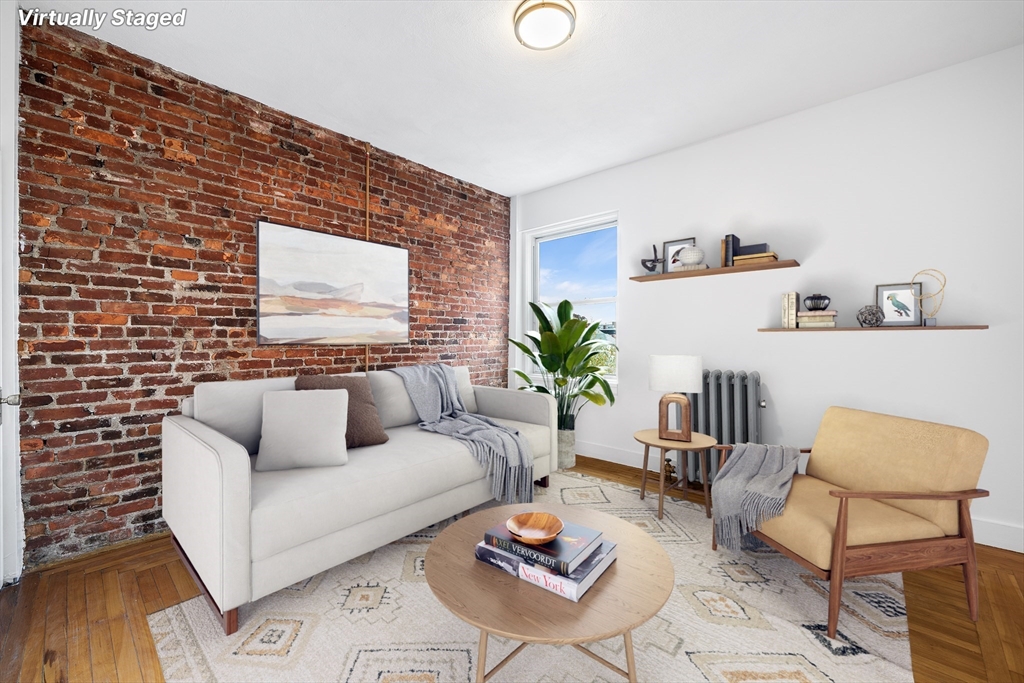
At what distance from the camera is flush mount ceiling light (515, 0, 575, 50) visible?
2.01 metres

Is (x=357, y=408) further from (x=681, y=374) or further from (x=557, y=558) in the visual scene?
(x=681, y=374)

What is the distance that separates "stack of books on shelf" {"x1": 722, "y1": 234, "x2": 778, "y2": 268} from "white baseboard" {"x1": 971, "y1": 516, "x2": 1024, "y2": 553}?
6.20 ft

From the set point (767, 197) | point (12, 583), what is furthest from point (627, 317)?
point (12, 583)

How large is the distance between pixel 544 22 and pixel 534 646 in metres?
2.65

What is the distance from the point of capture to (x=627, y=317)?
13.1 feet

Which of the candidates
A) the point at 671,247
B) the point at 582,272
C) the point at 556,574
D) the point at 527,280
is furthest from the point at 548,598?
the point at 527,280

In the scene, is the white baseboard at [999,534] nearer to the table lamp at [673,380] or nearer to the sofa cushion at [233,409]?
the table lamp at [673,380]

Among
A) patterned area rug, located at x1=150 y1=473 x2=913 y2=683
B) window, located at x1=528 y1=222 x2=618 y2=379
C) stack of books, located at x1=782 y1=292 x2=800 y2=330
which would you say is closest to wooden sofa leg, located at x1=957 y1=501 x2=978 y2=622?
patterned area rug, located at x1=150 y1=473 x2=913 y2=683

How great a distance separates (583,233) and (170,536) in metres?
3.98

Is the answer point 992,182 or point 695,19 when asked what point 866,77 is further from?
point 695,19

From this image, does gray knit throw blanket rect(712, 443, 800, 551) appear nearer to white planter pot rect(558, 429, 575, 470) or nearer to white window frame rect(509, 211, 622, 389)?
white planter pot rect(558, 429, 575, 470)

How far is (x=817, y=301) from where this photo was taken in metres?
2.88

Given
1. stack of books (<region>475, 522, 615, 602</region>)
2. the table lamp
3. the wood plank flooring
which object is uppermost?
the table lamp

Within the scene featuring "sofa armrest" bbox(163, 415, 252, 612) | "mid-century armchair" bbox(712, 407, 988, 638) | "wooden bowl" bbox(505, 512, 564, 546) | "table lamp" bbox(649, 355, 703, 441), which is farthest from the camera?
"table lamp" bbox(649, 355, 703, 441)
